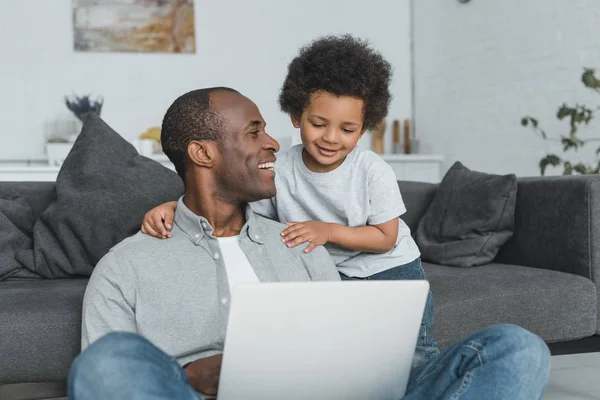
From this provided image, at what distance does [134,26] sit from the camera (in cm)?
534

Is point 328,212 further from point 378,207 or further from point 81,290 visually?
point 81,290

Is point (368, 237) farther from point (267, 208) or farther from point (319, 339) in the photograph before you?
point (319, 339)

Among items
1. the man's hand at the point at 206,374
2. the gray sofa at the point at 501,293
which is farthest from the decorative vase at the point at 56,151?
the man's hand at the point at 206,374

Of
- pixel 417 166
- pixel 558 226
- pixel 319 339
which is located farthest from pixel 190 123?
pixel 417 166

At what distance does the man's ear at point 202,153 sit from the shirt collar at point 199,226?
0.35 ft

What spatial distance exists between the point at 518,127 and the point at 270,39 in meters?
2.00

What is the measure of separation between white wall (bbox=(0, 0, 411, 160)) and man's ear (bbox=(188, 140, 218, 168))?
3.81 metres

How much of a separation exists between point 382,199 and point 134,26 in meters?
3.91

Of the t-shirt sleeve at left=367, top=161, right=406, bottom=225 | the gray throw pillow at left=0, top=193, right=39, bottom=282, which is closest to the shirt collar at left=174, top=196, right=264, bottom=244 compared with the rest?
the t-shirt sleeve at left=367, top=161, right=406, bottom=225

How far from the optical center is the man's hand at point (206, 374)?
1.39 meters

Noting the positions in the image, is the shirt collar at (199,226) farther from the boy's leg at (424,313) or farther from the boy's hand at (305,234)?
the boy's leg at (424,313)

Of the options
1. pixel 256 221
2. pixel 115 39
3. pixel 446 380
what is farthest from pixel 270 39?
pixel 446 380

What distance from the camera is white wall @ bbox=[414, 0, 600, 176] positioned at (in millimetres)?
4223

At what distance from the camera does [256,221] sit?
5.56 ft
